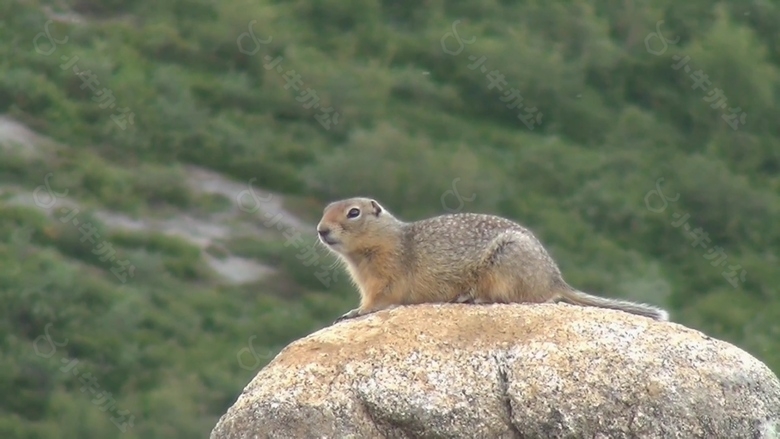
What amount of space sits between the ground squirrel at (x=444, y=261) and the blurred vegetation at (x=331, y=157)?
658 inches

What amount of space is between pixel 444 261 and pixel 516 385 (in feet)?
5.64

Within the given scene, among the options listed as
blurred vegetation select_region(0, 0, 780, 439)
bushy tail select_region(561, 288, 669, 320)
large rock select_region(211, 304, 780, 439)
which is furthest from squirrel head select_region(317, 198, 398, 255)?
blurred vegetation select_region(0, 0, 780, 439)

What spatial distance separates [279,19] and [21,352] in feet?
51.1

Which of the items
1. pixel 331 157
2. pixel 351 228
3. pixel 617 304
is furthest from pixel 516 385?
pixel 331 157

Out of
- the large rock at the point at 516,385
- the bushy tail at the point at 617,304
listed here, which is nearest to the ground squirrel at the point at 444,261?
the bushy tail at the point at 617,304

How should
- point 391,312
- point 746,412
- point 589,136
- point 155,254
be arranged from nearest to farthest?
point 746,412 < point 391,312 < point 155,254 < point 589,136

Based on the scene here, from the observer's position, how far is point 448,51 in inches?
1571

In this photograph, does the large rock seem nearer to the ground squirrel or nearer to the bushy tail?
the bushy tail

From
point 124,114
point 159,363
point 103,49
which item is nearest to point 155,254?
point 159,363

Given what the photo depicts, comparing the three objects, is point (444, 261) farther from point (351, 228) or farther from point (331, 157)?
point (331, 157)

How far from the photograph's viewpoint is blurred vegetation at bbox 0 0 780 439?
95.8 feet

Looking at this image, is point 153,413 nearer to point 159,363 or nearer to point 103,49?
point 159,363

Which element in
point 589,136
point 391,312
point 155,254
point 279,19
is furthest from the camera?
point 279,19

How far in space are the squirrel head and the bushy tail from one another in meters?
1.35
